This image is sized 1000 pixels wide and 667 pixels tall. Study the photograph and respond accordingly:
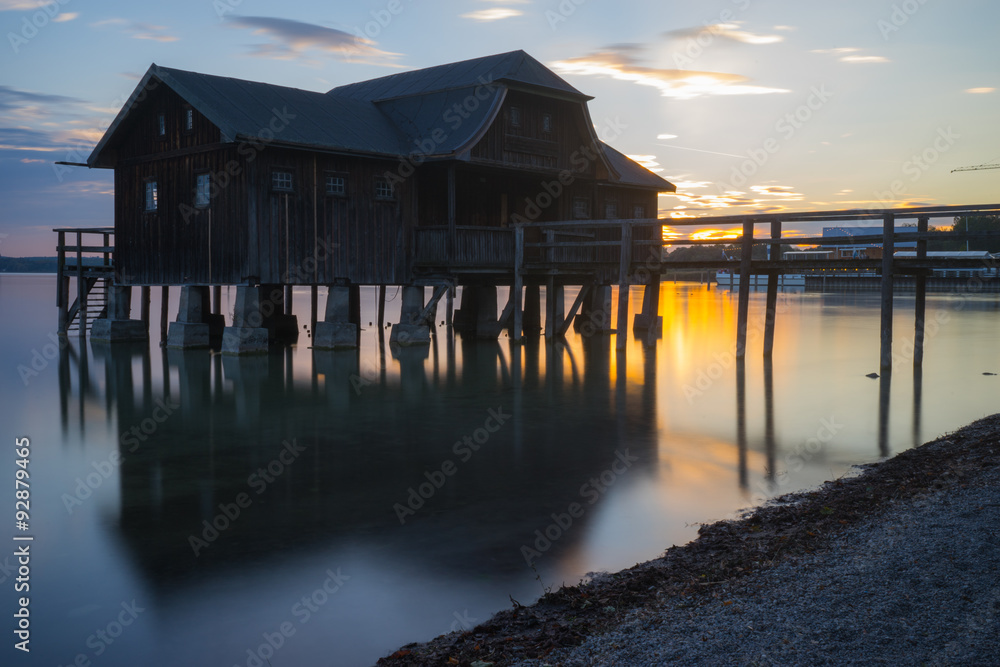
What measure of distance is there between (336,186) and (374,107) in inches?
215

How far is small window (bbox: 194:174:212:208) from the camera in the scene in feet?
77.1

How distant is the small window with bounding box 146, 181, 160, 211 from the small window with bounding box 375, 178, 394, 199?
21.6 ft

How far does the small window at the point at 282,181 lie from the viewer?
75.2ft

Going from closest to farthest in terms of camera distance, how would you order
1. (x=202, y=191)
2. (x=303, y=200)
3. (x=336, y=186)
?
(x=303, y=200)
(x=202, y=191)
(x=336, y=186)

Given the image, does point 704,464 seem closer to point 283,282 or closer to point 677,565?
point 677,565

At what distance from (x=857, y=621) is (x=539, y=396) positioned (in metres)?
12.3

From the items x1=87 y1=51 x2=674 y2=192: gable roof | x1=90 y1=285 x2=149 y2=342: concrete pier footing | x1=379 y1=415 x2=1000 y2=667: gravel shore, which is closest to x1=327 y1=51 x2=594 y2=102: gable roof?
x1=87 y1=51 x2=674 y2=192: gable roof

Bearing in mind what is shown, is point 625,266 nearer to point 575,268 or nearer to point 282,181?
point 575,268

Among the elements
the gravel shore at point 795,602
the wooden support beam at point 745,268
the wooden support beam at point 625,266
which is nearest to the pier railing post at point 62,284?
the wooden support beam at point 625,266

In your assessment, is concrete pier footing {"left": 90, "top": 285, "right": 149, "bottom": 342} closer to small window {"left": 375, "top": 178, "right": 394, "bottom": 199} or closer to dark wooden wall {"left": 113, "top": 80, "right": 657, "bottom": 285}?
dark wooden wall {"left": 113, "top": 80, "right": 657, "bottom": 285}

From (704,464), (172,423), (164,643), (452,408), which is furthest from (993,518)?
(172,423)

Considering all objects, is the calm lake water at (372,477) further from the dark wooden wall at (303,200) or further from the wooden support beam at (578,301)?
the wooden support beam at (578,301)

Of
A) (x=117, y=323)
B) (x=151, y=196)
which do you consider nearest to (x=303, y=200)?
(x=151, y=196)

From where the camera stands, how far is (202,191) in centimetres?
2377
